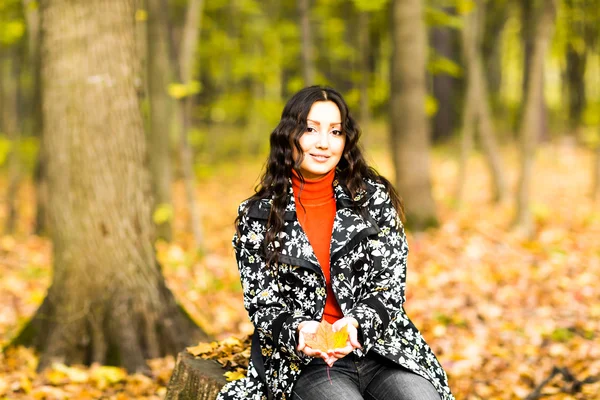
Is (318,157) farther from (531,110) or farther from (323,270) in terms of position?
(531,110)

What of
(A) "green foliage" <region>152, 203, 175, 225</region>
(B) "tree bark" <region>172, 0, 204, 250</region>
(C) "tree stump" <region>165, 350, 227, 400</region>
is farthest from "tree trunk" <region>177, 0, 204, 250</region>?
(C) "tree stump" <region>165, 350, 227, 400</region>

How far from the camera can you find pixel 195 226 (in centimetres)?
832

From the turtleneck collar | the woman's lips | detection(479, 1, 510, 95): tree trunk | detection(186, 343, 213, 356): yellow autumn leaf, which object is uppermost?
detection(479, 1, 510, 95): tree trunk

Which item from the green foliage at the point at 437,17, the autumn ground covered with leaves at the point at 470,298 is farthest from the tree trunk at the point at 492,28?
the autumn ground covered with leaves at the point at 470,298

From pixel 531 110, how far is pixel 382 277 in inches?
224

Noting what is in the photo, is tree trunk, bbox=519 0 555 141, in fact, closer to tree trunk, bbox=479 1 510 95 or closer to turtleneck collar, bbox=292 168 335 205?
tree trunk, bbox=479 1 510 95

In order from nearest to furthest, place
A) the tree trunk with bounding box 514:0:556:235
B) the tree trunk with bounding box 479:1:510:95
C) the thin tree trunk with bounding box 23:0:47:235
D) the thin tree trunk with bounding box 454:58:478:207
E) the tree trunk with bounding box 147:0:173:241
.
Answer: the tree trunk with bounding box 514:0:556:235 → the tree trunk with bounding box 147:0:173:241 → the thin tree trunk with bounding box 23:0:47:235 → the thin tree trunk with bounding box 454:58:478:207 → the tree trunk with bounding box 479:1:510:95

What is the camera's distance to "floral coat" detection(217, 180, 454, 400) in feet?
8.95

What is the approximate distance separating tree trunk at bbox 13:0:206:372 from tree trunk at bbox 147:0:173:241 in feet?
12.8

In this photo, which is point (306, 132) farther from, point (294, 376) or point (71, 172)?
point (71, 172)

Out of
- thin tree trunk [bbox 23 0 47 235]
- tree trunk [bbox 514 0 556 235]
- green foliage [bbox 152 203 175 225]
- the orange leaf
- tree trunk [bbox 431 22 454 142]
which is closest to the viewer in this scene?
the orange leaf

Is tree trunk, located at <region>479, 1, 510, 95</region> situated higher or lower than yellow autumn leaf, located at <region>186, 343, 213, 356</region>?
higher

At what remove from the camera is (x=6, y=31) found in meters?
9.33

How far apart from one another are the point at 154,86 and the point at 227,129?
16.6m
